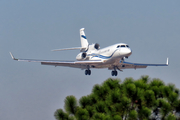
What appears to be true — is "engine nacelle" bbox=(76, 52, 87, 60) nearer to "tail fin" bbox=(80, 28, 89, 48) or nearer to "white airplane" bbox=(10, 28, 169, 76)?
"white airplane" bbox=(10, 28, 169, 76)

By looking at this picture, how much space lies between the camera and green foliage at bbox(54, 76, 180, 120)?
39719mm

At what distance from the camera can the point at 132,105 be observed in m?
41.3

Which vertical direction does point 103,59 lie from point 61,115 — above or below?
above

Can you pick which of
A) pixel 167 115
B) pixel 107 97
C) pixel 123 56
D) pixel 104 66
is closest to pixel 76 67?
pixel 104 66

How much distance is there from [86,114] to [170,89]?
31.3ft

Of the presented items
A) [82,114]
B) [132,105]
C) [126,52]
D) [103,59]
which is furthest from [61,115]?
[103,59]

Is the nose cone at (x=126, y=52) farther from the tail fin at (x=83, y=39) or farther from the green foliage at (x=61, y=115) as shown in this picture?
the tail fin at (x=83, y=39)

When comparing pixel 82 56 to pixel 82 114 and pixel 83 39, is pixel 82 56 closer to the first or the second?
pixel 83 39

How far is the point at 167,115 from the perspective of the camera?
131 ft

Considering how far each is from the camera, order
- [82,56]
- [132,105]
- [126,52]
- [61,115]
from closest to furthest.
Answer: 1. [132,105]
2. [61,115]
3. [126,52]
4. [82,56]

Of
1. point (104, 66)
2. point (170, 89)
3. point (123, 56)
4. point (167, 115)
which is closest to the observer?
point (167, 115)

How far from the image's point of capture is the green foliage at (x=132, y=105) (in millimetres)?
39719

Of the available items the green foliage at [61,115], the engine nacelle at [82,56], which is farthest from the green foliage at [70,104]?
the engine nacelle at [82,56]

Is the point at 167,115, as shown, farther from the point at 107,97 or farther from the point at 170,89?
the point at 107,97
